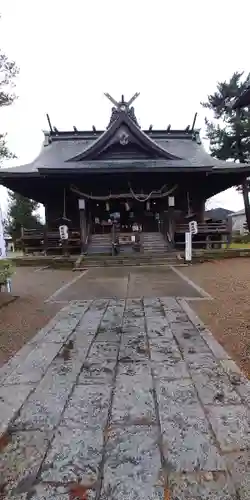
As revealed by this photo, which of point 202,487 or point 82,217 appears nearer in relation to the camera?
point 202,487

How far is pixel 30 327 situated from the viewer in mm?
4742

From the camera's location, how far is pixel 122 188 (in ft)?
58.0

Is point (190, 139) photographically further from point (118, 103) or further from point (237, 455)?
point (237, 455)

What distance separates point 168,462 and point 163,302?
4.30 m

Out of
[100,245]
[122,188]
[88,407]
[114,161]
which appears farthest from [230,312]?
[114,161]

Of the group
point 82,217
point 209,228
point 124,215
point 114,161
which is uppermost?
point 114,161

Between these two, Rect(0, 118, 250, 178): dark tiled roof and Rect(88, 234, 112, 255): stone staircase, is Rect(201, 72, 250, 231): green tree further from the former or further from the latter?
Rect(88, 234, 112, 255): stone staircase

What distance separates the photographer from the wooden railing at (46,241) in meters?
16.0

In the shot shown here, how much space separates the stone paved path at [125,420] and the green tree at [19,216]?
28.3m

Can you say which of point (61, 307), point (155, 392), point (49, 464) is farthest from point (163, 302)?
point (49, 464)

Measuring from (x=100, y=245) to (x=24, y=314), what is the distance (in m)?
10.4

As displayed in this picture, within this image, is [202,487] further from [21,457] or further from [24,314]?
[24,314]

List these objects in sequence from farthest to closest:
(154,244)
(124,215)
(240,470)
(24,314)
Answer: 1. (124,215)
2. (154,244)
3. (24,314)
4. (240,470)

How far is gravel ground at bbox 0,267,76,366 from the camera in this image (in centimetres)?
411
